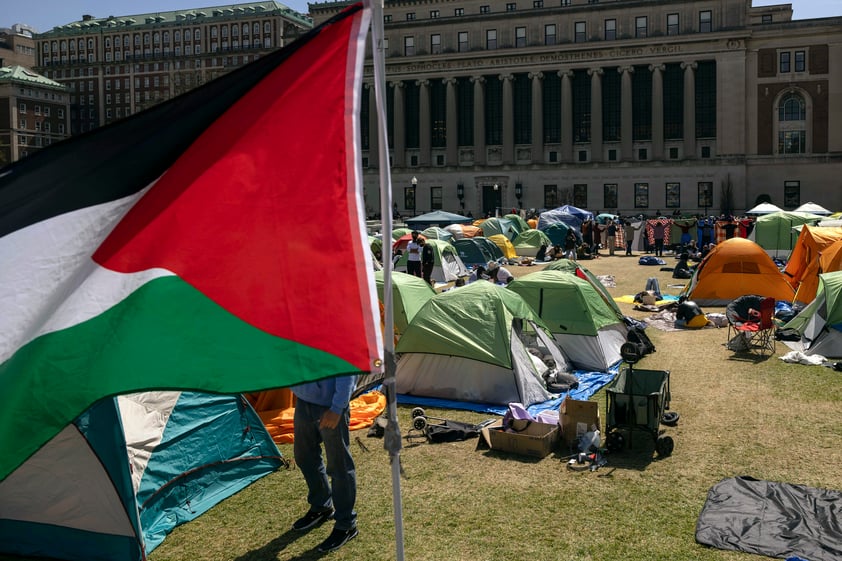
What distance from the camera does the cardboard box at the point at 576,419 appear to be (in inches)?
357

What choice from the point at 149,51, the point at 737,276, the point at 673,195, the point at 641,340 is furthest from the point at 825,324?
the point at 149,51

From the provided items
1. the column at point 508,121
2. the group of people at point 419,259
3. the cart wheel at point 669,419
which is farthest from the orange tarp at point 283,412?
the column at point 508,121

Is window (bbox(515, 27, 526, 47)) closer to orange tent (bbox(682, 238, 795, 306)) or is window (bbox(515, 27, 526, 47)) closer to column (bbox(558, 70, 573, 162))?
column (bbox(558, 70, 573, 162))

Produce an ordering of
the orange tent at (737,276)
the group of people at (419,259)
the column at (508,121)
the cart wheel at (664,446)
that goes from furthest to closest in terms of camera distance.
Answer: the column at (508,121) → the group of people at (419,259) → the orange tent at (737,276) → the cart wheel at (664,446)

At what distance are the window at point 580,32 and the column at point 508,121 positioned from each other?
716 cm

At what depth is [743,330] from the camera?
48.1 feet

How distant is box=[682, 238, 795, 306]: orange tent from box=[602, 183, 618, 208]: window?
178 ft

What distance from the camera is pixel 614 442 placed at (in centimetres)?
897

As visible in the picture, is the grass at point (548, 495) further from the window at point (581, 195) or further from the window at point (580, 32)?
the window at point (580, 32)

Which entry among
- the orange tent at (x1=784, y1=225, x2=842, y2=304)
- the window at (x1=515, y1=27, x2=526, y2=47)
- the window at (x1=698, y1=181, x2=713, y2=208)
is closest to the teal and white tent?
the orange tent at (x1=784, y1=225, x2=842, y2=304)

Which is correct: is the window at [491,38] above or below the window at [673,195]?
above

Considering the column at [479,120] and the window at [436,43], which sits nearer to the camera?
the column at [479,120]

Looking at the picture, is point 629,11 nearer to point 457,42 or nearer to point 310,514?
point 457,42

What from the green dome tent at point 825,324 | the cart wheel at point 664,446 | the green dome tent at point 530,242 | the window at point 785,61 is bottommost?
the cart wheel at point 664,446
